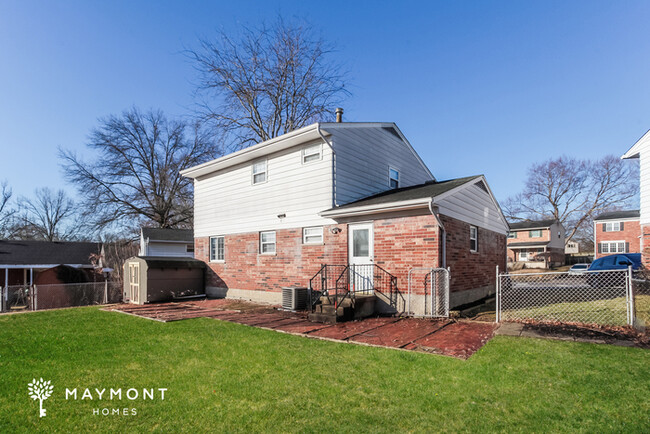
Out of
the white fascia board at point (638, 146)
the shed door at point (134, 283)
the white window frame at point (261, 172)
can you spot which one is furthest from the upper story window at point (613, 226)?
the shed door at point (134, 283)

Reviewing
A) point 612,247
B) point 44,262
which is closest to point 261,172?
point 44,262

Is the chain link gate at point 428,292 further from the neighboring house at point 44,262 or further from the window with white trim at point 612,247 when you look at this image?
the window with white trim at point 612,247

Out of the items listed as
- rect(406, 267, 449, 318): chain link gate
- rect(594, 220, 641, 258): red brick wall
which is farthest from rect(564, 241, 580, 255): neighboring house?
rect(406, 267, 449, 318): chain link gate

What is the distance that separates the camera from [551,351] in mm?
5594

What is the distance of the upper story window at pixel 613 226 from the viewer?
1448 inches

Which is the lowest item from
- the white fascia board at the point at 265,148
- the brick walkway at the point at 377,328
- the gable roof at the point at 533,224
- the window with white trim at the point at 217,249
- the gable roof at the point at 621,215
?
the brick walkway at the point at 377,328

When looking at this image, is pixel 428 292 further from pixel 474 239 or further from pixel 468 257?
pixel 474 239

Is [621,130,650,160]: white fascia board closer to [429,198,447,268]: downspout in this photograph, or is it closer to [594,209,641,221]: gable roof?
[429,198,447,268]: downspout

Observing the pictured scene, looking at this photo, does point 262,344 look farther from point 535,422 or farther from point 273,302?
point 273,302

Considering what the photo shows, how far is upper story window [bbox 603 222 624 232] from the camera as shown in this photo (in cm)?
3678

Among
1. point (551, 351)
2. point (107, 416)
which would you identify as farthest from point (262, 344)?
point (551, 351)

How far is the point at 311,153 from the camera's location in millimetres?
12055

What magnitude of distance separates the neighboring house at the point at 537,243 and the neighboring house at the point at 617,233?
398cm

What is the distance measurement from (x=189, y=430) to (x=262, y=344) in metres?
3.21
